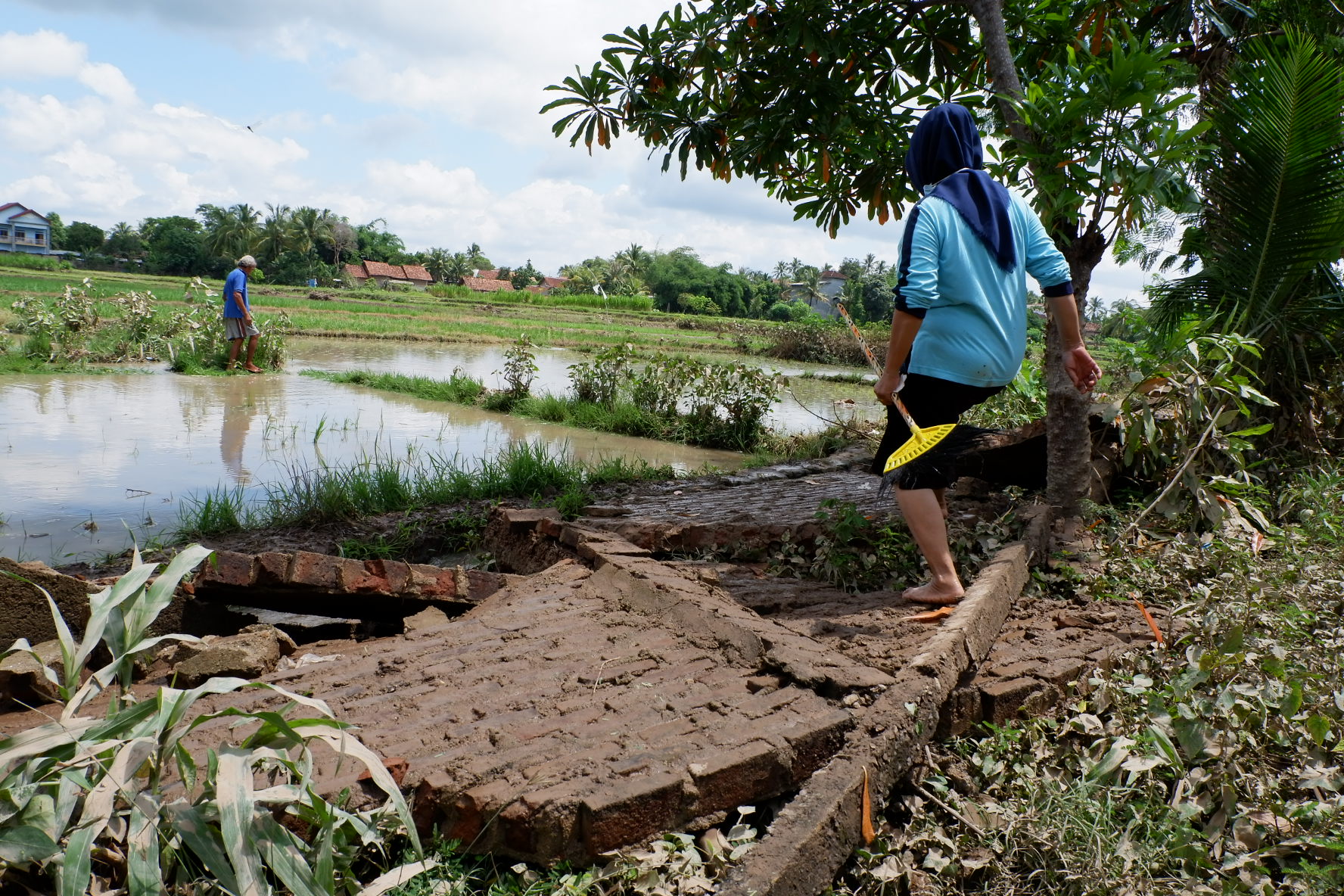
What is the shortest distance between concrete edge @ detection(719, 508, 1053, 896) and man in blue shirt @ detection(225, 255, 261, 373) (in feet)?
41.9

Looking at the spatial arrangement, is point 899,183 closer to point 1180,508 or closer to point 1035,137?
point 1035,137

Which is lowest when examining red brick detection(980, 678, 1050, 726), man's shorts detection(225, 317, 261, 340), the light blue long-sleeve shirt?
red brick detection(980, 678, 1050, 726)

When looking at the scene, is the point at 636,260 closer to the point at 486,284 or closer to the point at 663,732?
the point at 486,284

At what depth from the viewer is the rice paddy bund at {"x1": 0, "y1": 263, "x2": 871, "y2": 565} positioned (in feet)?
20.2

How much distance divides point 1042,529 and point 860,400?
1185 centimetres

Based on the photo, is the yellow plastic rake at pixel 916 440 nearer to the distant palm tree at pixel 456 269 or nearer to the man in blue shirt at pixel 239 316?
the man in blue shirt at pixel 239 316

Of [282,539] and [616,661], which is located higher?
[616,661]

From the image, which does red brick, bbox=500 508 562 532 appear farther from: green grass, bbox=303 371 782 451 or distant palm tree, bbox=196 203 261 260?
distant palm tree, bbox=196 203 261 260

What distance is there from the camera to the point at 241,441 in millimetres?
9297

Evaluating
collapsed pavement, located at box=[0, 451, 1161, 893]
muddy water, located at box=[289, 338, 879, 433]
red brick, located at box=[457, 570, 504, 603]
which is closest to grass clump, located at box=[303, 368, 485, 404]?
muddy water, located at box=[289, 338, 879, 433]

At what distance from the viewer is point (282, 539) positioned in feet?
18.2

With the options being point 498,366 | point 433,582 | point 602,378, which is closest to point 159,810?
point 433,582

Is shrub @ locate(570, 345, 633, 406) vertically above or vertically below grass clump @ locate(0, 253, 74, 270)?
below

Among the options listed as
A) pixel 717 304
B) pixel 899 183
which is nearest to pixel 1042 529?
pixel 899 183
